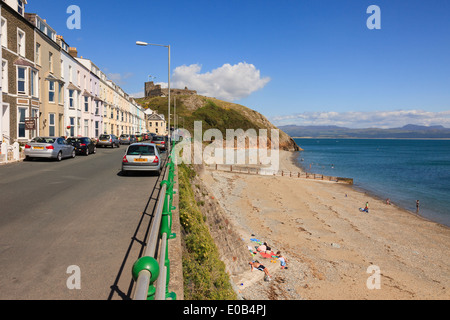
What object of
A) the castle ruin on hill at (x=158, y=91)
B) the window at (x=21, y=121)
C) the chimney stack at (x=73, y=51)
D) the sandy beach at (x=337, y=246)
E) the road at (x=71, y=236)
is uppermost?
the castle ruin on hill at (x=158, y=91)

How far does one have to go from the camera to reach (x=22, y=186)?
11.7 meters

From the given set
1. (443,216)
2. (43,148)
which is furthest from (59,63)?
(443,216)

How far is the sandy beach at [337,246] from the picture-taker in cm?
1457

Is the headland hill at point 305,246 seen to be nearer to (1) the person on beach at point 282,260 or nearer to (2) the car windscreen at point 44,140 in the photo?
(1) the person on beach at point 282,260

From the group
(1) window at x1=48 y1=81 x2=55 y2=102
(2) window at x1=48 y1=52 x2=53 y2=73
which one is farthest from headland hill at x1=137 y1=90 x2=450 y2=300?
(2) window at x1=48 y1=52 x2=53 y2=73

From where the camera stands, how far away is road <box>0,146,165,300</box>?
14.6ft

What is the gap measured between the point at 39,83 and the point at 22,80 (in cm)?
273

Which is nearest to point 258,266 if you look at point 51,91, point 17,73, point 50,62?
point 17,73

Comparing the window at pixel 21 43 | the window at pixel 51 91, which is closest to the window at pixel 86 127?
the window at pixel 51 91

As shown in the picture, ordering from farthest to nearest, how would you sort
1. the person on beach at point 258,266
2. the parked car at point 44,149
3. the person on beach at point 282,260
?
the parked car at point 44,149
the person on beach at point 282,260
the person on beach at point 258,266

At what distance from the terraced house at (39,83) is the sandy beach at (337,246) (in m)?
18.4

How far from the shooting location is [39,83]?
26328 mm

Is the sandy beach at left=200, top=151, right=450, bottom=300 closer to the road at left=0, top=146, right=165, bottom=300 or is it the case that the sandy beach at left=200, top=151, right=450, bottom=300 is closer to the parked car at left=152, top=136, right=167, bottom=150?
the road at left=0, top=146, right=165, bottom=300

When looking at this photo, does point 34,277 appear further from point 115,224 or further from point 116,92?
point 116,92
